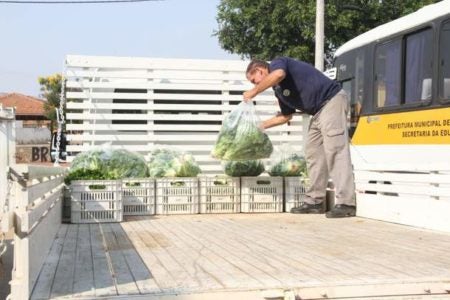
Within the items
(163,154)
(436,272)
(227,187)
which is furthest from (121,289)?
(163,154)

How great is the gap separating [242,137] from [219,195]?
1010mm

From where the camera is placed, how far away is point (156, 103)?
33.8ft

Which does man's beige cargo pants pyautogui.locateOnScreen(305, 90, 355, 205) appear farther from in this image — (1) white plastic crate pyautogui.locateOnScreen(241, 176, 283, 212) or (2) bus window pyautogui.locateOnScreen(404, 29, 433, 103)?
(2) bus window pyautogui.locateOnScreen(404, 29, 433, 103)

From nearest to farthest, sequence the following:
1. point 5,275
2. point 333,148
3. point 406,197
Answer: point 5,275 → point 406,197 → point 333,148

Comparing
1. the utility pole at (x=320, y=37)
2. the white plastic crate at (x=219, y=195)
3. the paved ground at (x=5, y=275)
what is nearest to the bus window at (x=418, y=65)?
the white plastic crate at (x=219, y=195)

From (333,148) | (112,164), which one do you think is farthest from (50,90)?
(333,148)

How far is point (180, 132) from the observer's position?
10516 mm

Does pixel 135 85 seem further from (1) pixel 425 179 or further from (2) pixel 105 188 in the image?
(1) pixel 425 179

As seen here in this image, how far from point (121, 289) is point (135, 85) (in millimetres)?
7191

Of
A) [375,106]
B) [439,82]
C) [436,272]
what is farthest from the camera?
[375,106]

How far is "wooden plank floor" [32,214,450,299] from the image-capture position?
3.32 m

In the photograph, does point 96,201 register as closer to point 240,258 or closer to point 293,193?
point 293,193

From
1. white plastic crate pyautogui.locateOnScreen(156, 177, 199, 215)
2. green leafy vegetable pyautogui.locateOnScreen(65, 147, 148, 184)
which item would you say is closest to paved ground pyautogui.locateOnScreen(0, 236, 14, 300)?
green leafy vegetable pyautogui.locateOnScreen(65, 147, 148, 184)

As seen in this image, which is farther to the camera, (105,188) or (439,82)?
(439,82)
